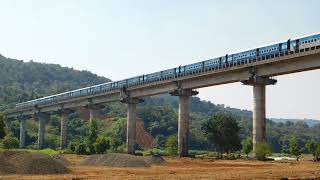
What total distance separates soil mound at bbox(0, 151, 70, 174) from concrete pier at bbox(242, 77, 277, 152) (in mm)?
27732

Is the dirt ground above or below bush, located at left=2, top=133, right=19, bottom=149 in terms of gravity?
above

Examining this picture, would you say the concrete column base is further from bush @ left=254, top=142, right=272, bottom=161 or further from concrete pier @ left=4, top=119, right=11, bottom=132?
bush @ left=254, top=142, right=272, bottom=161

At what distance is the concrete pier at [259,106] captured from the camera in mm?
58094

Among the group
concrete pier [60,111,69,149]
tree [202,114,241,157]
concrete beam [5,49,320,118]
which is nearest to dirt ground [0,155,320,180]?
concrete beam [5,49,320,118]

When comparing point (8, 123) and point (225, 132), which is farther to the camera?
point (8, 123)

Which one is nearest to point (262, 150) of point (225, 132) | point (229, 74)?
point (229, 74)

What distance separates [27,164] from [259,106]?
1242 inches

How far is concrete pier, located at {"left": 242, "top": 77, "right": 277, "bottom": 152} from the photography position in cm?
5809

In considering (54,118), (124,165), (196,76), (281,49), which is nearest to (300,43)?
(281,49)

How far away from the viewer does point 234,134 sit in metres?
82.4

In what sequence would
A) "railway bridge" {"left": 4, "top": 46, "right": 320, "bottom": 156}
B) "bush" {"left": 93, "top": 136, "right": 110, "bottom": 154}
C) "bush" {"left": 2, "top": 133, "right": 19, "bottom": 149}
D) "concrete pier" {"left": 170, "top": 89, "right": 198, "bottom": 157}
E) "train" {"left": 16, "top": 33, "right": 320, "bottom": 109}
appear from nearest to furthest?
"train" {"left": 16, "top": 33, "right": 320, "bottom": 109}, "railway bridge" {"left": 4, "top": 46, "right": 320, "bottom": 156}, "concrete pier" {"left": 170, "top": 89, "right": 198, "bottom": 157}, "bush" {"left": 93, "top": 136, "right": 110, "bottom": 154}, "bush" {"left": 2, "top": 133, "right": 19, "bottom": 149}

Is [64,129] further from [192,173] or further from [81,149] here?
[192,173]

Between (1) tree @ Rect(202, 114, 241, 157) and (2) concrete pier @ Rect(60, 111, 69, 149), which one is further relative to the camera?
(2) concrete pier @ Rect(60, 111, 69, 149)

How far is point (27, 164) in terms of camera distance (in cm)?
4084
